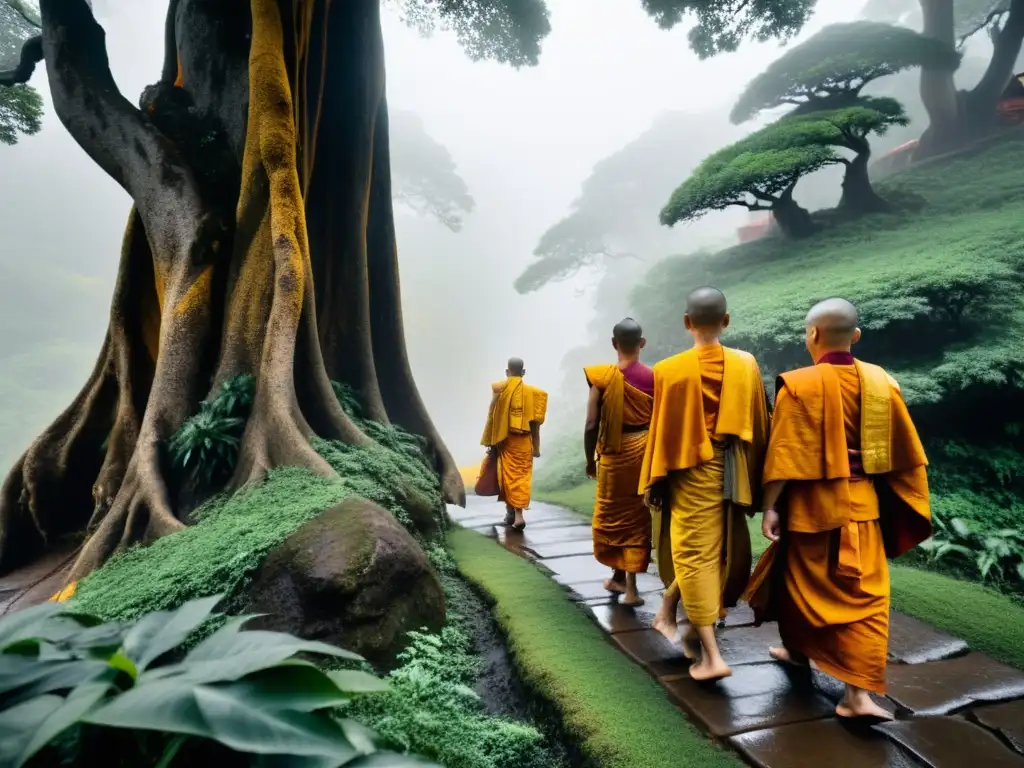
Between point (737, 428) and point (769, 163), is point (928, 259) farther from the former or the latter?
point (737, 428)

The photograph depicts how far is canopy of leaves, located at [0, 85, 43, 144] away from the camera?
6.49m

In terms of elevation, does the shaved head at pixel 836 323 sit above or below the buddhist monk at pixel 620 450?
above

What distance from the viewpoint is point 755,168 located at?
31.1 ft

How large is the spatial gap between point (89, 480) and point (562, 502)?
5236 mm

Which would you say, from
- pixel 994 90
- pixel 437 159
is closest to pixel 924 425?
pixel 994 90

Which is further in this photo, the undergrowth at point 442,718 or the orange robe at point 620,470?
the orange robe at point 620,470

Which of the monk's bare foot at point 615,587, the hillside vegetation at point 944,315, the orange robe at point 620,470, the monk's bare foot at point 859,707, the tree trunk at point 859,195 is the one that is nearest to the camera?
the monk's bare foot at point 859,707

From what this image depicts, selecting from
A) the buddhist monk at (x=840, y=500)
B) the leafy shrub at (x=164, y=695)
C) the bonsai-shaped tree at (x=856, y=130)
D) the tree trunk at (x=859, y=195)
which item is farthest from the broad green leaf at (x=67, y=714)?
the tree trunk at (x=859, y=195)

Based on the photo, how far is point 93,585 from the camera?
2787 mm

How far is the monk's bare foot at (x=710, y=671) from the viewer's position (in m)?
2.31

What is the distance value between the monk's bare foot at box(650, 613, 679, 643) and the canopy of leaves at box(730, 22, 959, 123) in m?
13.7

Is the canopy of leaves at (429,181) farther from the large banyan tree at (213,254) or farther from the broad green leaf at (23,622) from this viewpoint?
the broad green leaf at (23,622)

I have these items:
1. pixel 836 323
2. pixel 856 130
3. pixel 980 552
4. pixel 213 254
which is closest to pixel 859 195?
pixel 856 130

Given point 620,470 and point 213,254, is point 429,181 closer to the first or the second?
point 213,254
